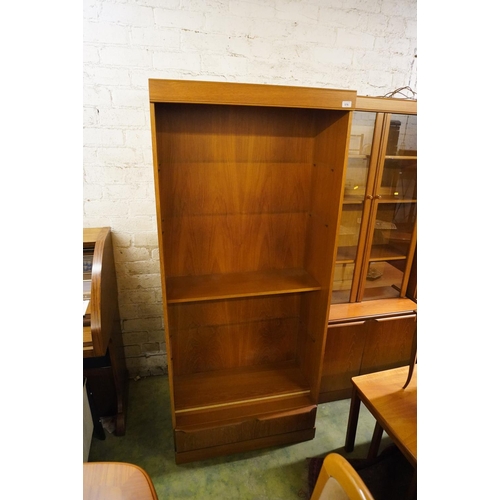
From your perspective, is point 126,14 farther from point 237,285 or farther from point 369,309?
point 369,309

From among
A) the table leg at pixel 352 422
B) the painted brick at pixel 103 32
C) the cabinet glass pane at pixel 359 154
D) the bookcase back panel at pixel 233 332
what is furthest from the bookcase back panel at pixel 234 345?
the painted brick at pixel 103 32

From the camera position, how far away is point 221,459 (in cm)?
165

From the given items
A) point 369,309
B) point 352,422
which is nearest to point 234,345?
point 352,422

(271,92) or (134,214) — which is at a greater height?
(271,92)

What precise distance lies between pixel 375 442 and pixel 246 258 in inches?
42.5

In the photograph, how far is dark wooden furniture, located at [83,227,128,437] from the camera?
1.36m

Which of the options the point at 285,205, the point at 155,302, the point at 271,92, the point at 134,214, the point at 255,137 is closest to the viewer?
the point at 271,92

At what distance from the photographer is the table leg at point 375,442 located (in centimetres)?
146

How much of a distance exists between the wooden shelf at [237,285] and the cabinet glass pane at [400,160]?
69 centimetres

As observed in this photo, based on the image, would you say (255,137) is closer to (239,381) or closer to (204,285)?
(204,285)
